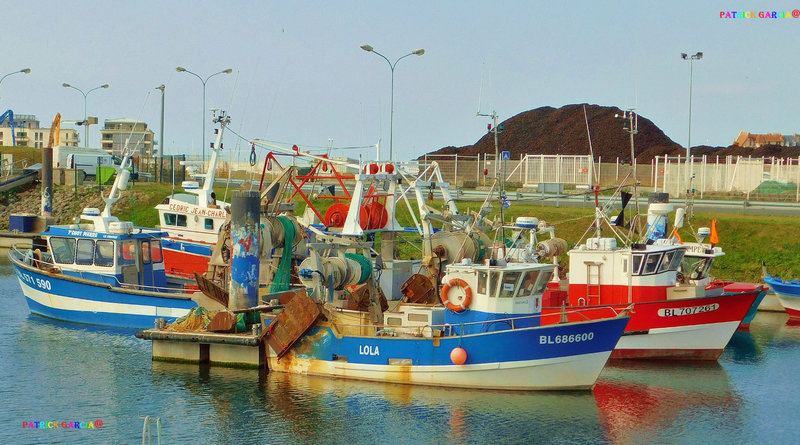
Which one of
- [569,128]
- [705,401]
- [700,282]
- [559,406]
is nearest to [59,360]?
[559,406]

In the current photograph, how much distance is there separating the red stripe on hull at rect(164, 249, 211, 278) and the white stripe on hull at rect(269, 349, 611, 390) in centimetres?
1569

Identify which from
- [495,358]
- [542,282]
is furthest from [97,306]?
[542,282]

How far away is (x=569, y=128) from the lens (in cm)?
9788

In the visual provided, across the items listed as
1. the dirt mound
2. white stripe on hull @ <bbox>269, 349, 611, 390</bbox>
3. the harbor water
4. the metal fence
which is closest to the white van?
the dirt mound

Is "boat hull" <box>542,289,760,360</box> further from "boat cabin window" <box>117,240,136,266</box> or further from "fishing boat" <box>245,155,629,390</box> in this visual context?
"boat cabin window" <box>117,240,136,266</box>

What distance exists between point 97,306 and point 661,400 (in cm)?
1813

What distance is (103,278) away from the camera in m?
32.6

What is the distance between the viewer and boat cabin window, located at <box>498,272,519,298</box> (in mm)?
24156

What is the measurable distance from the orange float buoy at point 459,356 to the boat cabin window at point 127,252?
1369 cm

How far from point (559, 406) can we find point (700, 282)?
10439 mm

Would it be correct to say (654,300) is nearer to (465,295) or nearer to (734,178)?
(465,295)

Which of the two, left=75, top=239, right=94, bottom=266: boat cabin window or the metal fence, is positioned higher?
the metal fence

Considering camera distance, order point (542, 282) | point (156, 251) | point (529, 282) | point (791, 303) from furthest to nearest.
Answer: point (791, 303), point (156, 251), point (542, 282), point (529, 282)

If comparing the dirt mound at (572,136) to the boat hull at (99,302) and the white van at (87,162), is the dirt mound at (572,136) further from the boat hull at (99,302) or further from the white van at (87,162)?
the boat hull at (99,302)
